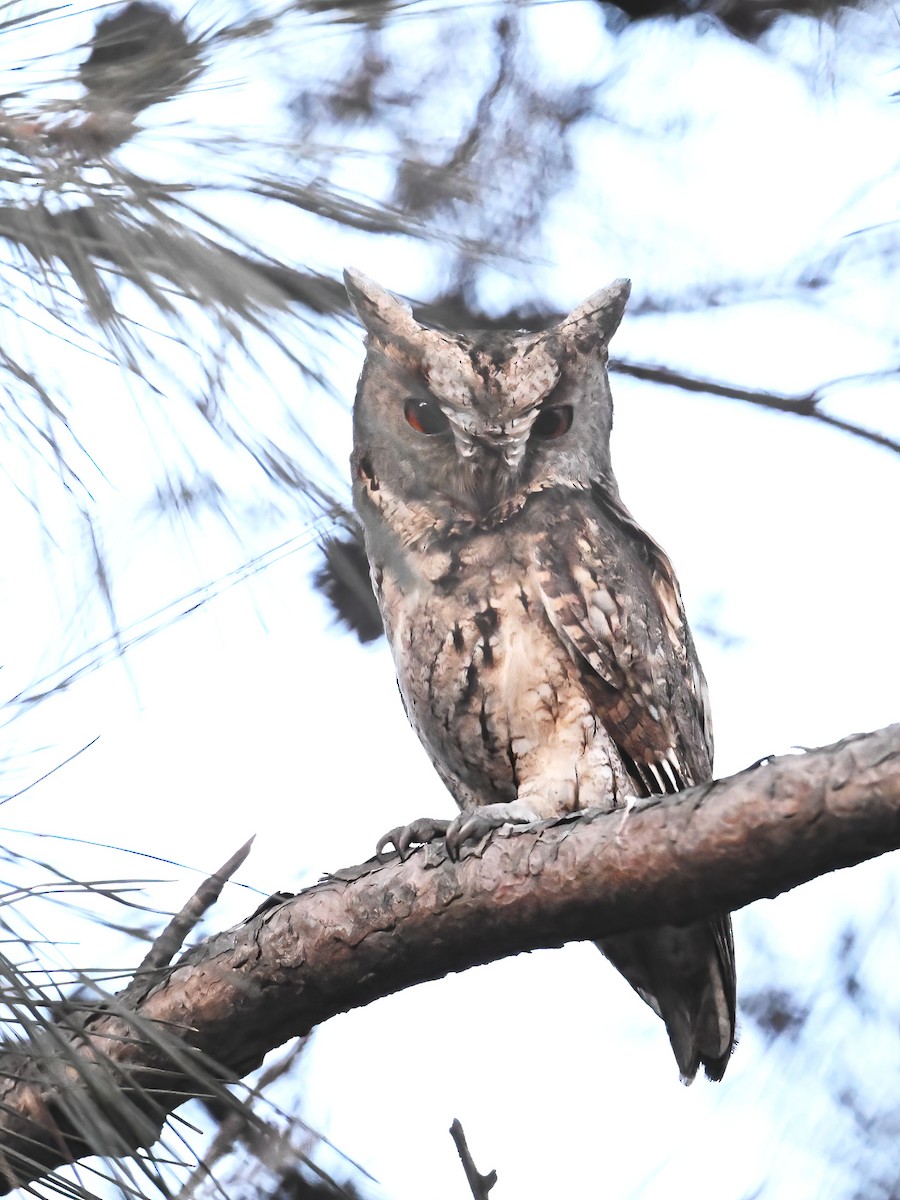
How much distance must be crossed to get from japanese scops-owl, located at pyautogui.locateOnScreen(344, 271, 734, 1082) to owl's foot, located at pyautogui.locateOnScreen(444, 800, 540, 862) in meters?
0.01

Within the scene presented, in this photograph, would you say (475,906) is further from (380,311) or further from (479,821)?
(380,311)

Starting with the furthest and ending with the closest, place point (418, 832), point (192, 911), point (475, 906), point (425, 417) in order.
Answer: point (425, 417) < point (418, 832) < point (192, 911) < point (475, 906)

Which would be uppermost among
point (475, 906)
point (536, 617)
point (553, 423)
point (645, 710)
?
point (553, 423)

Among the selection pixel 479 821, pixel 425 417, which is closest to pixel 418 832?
pixel 479 821

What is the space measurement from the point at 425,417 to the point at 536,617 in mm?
353

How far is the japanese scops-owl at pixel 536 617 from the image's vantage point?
1790 mm

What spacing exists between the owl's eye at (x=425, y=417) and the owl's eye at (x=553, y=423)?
14 cm

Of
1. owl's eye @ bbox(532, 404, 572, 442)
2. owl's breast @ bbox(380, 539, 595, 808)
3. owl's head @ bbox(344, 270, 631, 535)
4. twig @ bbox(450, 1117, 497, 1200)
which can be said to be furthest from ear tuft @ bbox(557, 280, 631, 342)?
twig @ bbox(450, 1117, 497, 1200)

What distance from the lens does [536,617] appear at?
1825 millimetres

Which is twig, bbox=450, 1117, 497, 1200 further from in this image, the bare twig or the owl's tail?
the bare twig

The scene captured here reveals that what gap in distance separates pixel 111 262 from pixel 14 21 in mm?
200

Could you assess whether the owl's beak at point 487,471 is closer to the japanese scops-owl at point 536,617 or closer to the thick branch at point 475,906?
the japanese scops-owl at point 536,617

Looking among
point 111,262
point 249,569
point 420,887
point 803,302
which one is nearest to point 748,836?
point 420,887

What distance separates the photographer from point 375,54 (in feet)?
3.47
